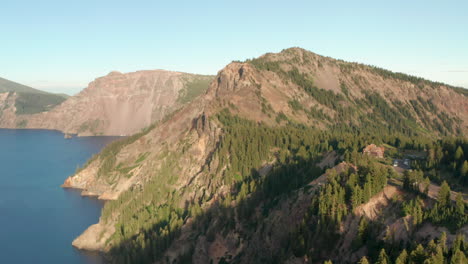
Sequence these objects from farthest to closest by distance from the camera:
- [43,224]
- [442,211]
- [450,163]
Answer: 1. [43,224]
2. [450,163]
3. [442,211]

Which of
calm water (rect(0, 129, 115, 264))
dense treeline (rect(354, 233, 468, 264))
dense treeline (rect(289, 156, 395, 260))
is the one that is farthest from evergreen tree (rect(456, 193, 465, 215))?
calm water (rect(0, 129, 115, 264))

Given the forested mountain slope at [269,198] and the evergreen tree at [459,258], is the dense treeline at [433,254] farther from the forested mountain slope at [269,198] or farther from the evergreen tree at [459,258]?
the forested mountain slope at [269,198]

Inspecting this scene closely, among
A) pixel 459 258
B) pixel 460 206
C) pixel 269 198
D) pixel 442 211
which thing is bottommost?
pixel 269 198

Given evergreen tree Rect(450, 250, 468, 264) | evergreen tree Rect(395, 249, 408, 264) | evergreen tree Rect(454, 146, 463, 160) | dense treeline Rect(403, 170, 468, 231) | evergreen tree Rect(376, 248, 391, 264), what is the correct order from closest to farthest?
evergreen tree Rect(450, 250, 468, 264) → evergreen tree Rect(395, 249, 408, 264) → evergreen tree Rect(376, 248, 391, 264) → dense treeline Rect(403, 170, 468, 231) → evergreen tree Rect(454, 146, 463, 160)

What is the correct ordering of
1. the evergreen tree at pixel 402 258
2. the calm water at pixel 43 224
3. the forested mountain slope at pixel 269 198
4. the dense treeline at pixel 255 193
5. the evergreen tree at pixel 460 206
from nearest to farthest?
the evergreen tree at pixel 402 258 → the evergreen tree at pixel 460 206 → the forested mountain slope at pixel 269 198 → the dense treeline at pixel 255 193 → the calm water at pixel 43 224

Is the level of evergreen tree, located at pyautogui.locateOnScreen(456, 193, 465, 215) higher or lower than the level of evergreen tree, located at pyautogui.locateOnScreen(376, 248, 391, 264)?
higher

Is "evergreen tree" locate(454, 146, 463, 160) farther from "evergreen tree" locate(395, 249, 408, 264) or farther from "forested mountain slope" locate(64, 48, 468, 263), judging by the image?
"evergreen tree" locate(395, 249, 408, 264)

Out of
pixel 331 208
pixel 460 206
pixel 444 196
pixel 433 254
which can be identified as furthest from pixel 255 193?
pixel 433 254

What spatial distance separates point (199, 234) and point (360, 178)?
59.9 m

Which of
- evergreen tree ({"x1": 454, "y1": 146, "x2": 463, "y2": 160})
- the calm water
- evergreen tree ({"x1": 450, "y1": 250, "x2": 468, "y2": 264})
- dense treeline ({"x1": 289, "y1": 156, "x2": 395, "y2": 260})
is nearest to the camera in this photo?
evergreen tree ({"x1": 450, "y1": 250, "x2": 468, "y2": 264})

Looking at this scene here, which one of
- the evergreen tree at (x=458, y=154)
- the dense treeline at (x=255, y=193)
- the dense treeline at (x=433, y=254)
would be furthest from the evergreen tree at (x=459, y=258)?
the evergreen tree at (x=458, y=154)

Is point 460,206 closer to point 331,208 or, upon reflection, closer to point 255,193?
point 331,208

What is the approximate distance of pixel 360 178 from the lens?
2825 inches

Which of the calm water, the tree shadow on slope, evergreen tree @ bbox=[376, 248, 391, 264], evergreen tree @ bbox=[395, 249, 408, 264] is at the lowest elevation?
the calm water
